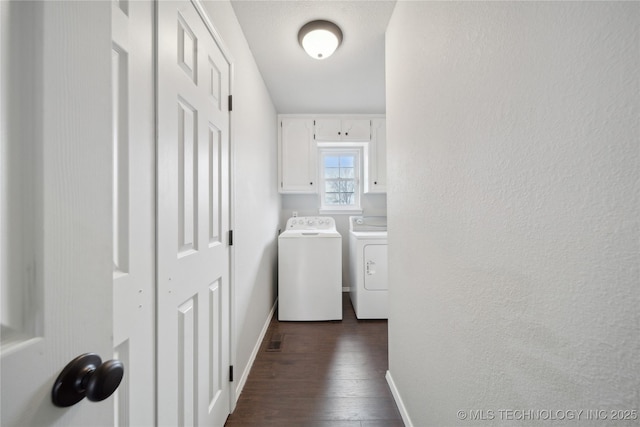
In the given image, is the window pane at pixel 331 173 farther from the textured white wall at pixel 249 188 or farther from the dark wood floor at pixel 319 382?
the dark wood floor at pixel 319 382

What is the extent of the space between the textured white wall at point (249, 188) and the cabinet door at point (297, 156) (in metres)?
0.44

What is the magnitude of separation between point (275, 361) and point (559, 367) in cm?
185

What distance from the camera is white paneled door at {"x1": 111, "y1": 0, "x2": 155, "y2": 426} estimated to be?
2.19 ft

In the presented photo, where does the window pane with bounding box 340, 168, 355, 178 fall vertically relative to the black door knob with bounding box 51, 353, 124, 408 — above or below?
above

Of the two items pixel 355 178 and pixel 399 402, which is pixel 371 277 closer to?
pixel 399 402

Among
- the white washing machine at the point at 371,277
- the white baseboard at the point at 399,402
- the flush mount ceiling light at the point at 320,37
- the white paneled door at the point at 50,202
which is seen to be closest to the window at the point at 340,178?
the white washing machine at the point at 371,277

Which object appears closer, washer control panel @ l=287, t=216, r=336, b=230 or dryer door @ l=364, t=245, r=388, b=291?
dryer door @ l=364, t=245, r=388, b=291

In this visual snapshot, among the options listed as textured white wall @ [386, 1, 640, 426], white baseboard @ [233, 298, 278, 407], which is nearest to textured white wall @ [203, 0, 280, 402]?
white baseboard @ [233, 298, 278, 407]

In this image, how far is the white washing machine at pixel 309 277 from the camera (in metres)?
2.68

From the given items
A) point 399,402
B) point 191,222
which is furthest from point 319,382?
point 191,222

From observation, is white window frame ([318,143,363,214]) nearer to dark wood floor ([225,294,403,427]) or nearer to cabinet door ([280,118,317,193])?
cabinet door ([280,118,317,193])

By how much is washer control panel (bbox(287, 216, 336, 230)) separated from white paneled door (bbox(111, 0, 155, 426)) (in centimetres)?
253

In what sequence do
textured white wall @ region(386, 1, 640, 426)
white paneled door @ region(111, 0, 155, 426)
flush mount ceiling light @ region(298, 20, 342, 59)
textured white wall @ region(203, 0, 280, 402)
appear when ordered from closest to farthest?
textured white wall @ region(386, 1, 640, 426)
white paneled door @ region(111, 0, 155, 426)
textured white wall @ region(203, 0, 280, 402)
flush mount ceiling light @ region(298, 20, 342, 59)

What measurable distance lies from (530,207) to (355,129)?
9.51ft
